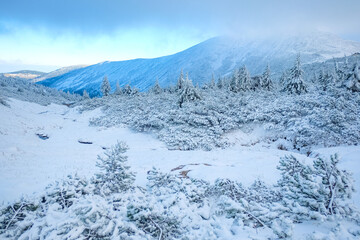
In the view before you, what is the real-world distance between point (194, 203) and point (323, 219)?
2868 millimetres

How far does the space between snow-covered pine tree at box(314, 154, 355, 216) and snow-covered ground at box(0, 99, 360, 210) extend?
3.49ft

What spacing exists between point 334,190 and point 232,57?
5912 inches

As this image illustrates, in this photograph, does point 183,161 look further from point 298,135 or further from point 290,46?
point 290,46

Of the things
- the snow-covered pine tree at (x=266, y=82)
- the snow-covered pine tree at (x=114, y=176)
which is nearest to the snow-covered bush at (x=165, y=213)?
the snow-covered pine tree at (x=114, y=176)

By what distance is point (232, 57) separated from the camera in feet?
456

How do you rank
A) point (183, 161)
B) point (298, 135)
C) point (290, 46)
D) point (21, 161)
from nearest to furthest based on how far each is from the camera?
point (21, 161) < point (183, 161) < point (298, 135) < point (290, 46)

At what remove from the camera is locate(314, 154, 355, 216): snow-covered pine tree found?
3254 millimetres

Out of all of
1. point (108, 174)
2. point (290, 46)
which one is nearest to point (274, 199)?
point (108, 174)

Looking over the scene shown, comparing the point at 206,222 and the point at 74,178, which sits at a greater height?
the point at 74,178

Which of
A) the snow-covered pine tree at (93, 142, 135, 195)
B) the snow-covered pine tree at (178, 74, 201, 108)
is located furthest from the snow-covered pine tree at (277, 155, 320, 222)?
the snow-covered pine tree at (178, 74, 201, 108)

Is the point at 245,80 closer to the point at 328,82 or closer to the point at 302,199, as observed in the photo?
the point at 328,82

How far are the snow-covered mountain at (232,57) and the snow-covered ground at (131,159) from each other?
88.0 meters

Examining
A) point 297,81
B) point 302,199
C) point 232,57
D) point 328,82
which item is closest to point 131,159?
point 302,199

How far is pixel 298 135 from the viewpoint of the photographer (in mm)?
11703
